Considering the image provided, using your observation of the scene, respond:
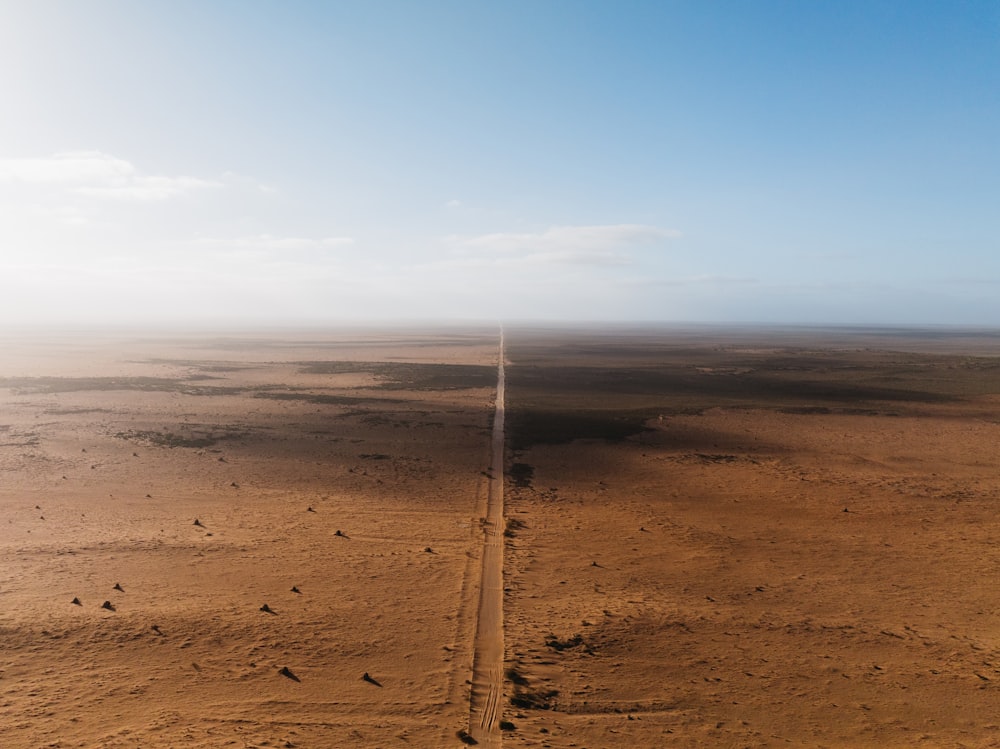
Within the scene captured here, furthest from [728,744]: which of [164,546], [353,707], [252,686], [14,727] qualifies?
[164,546]

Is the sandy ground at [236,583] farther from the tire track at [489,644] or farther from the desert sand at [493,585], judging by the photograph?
the tire track at [489,644]

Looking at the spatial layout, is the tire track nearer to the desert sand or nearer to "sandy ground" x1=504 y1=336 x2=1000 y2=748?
the desert sand

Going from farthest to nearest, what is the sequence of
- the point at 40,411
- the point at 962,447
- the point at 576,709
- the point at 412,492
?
1. the point at 40,411
2. the point at 962,447
3. the point at 412,492
4. the point at 576,709

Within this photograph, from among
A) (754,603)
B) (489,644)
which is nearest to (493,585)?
(489,644)

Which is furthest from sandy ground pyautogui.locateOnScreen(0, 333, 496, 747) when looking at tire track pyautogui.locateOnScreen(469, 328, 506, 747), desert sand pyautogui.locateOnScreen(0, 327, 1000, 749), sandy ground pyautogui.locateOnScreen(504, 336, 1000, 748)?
sandy ground pyautogui.locateOnScreen(504, 336, 1000, 748)

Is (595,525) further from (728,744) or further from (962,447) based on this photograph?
(962,447)

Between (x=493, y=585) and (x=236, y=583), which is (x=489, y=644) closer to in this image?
(x=493, y=585)

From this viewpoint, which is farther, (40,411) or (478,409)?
(478,409)

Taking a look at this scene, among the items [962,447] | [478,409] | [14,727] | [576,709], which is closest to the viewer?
[14,727]
